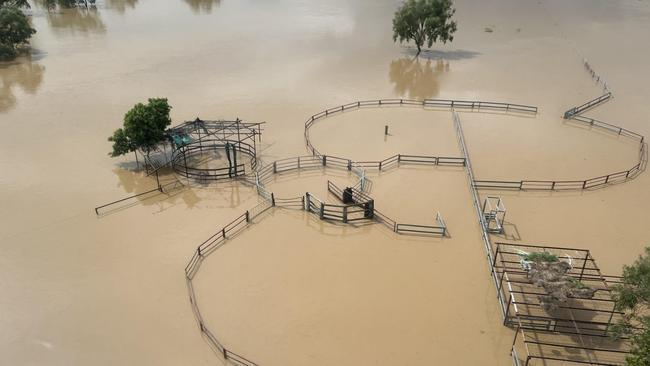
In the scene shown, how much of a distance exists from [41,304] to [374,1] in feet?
273

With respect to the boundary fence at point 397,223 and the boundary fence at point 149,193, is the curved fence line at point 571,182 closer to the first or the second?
the boundary fence at point 397,223

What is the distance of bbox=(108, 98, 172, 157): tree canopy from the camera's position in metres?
29.6

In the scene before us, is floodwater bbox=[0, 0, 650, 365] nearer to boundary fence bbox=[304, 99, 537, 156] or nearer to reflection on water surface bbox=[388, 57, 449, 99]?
reflection on water surface bbox=[388, 57, 449, 99]

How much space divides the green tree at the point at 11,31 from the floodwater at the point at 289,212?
3.54m

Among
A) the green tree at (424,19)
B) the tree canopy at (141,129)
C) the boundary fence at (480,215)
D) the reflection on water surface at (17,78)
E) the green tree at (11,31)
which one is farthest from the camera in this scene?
the green tree at (424,19)

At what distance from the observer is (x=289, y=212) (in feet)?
88.6

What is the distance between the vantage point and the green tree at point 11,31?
54.3m

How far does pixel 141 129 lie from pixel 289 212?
444 inches

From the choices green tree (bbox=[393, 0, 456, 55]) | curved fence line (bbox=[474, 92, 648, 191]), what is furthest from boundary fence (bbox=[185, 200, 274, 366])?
green tree (bbox=[393, 0, 456, 55])

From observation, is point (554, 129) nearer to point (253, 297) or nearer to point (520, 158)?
point (520, 158)

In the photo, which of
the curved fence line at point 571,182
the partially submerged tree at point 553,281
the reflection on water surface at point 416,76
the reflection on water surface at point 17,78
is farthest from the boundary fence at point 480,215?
the reflection on water surface at point 17,78

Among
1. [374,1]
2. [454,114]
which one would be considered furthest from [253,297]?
[374,1]

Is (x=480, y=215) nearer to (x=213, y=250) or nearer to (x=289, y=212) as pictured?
(x=289, y=212)

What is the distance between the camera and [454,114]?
4059 centimetres
